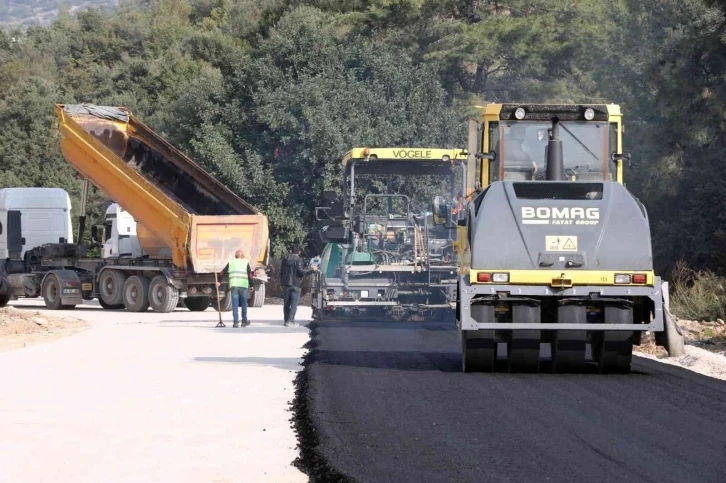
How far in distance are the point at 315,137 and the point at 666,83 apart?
1380 centimetres

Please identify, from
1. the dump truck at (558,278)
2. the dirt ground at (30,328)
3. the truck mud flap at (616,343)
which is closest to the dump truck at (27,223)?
the dirt ground at (30,328)

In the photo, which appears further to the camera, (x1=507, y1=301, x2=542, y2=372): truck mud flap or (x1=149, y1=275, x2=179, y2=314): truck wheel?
(x1=149, y1=275, x2=179, y2=314): truck wheel

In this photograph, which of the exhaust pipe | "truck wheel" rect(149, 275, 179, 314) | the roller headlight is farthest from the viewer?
"truck wheel" rect(149, 275, 179, 314)

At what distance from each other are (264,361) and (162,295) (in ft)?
46.0

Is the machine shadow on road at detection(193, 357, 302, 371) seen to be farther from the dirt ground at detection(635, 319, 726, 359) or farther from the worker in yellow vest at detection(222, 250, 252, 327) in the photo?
the worker in yellow vest at detection(222, 250, 252, 327)

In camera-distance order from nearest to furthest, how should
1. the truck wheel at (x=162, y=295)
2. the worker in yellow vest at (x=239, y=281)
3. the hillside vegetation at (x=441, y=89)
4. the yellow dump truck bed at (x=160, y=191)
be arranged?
1. the worker in yellow vest at (x=239, y=281)
2. the yellow dump truck bed at (x=160, y=191)
3. the truck wheel at (x=162, y=295)
4. the hillside vegetation at (x=441, y=89)

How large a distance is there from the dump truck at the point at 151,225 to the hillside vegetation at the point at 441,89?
9163 mm

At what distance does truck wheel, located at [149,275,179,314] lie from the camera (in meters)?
29.8

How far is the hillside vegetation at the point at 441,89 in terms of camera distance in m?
30.7

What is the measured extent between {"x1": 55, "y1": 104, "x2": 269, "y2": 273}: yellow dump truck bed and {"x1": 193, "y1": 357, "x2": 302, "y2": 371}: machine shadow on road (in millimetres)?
11924

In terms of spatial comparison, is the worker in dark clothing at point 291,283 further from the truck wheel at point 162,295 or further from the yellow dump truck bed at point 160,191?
the truck wheel at point 162,295

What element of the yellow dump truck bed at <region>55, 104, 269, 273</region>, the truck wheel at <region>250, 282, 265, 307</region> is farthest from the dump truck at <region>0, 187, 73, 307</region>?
the truck wheel at <region>250, 282, 265, 307</region>

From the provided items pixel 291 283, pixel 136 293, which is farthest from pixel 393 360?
pixel 136 293

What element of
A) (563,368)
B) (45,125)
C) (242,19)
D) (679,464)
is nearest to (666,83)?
(563,368)
